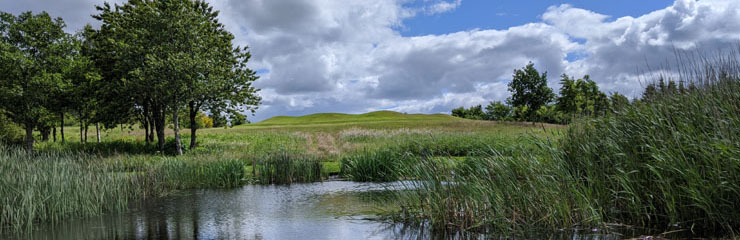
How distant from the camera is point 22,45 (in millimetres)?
30125

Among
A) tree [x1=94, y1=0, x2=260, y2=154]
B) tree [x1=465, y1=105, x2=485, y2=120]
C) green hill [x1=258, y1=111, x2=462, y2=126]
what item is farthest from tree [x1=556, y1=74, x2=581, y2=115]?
tree [x1=465, y1=105, x2=485, y2=120]

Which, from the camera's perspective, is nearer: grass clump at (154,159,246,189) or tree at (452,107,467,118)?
grass clump at (154,159,246,189)

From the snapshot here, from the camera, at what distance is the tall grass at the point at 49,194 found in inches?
390

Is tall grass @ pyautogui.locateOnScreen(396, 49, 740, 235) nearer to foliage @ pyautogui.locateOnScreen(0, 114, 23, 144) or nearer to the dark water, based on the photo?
the dark water

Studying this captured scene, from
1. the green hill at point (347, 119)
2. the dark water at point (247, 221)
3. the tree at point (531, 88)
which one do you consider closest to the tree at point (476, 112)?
the green hill at point (347, 119)

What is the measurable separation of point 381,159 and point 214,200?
6.89 metres

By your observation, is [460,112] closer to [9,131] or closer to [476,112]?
[476,112]

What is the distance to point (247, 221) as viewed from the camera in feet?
34.8

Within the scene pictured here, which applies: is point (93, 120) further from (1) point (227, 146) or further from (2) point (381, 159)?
(2) point (381, 159)

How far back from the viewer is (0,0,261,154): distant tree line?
28.2 m

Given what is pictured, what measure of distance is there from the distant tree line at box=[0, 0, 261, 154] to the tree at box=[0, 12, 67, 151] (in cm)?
5

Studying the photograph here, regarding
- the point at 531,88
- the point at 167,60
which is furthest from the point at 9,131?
the point at 531,88

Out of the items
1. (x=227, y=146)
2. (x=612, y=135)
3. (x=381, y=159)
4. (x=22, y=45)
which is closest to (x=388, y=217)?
(x=612, y=135)

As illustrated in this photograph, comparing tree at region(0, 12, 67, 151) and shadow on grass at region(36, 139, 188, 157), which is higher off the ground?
tree at region(0, 12, 67, 151)
